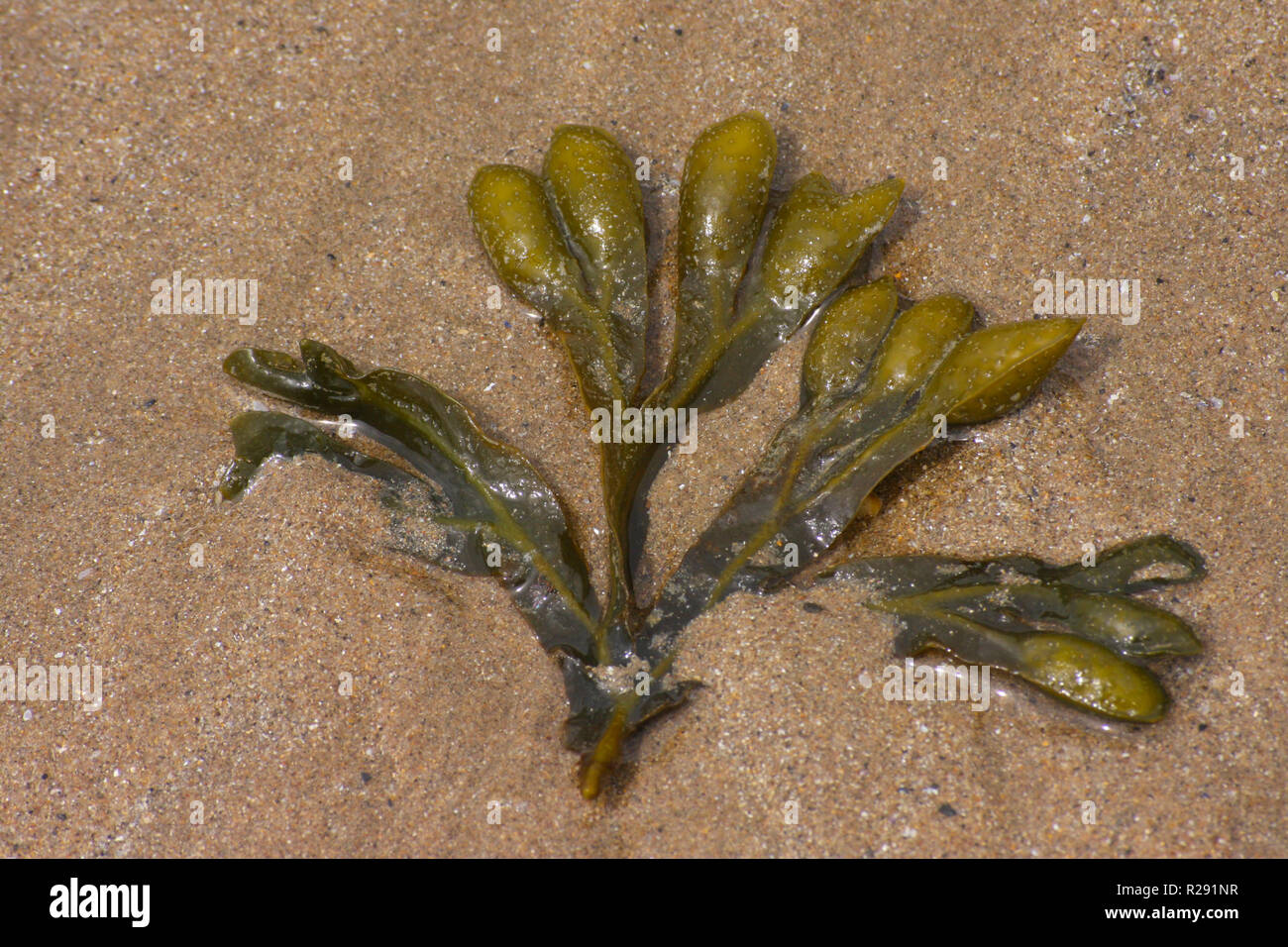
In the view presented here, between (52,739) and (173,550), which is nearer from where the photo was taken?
(52,739)

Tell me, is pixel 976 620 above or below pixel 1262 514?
below

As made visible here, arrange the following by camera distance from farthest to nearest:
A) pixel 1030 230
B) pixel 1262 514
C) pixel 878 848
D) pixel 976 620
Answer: pixel 1030 230 → pixel 1262 514 → pixel 976 620 → pixel 878 848

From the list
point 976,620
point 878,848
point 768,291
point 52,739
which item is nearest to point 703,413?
point 768,291

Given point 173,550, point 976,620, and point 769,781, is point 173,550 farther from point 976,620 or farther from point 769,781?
point 976,620
